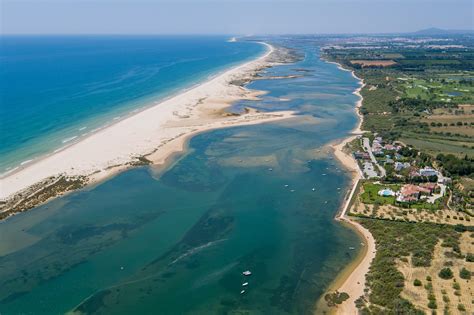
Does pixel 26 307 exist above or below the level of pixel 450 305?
below

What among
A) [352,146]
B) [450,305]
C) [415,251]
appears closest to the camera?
[450,305]

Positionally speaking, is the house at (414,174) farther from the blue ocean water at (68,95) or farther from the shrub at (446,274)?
the blue ocean water at (68,95)

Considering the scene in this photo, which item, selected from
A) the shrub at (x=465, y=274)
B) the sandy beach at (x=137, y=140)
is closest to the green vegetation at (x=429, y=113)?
the shrub at (x=465, y=274)

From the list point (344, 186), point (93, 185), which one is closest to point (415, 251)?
point (344, 186)

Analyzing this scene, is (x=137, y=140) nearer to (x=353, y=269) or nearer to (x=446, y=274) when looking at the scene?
(x=353, y=269)

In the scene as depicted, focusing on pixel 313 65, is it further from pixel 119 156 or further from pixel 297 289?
pixel 297 289

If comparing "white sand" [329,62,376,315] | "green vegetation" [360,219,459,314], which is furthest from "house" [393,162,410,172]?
"green vegetation" [360,219,459,314]

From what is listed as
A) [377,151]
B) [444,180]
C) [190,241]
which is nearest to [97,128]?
[190,241]

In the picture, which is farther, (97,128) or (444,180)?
(97,128)
